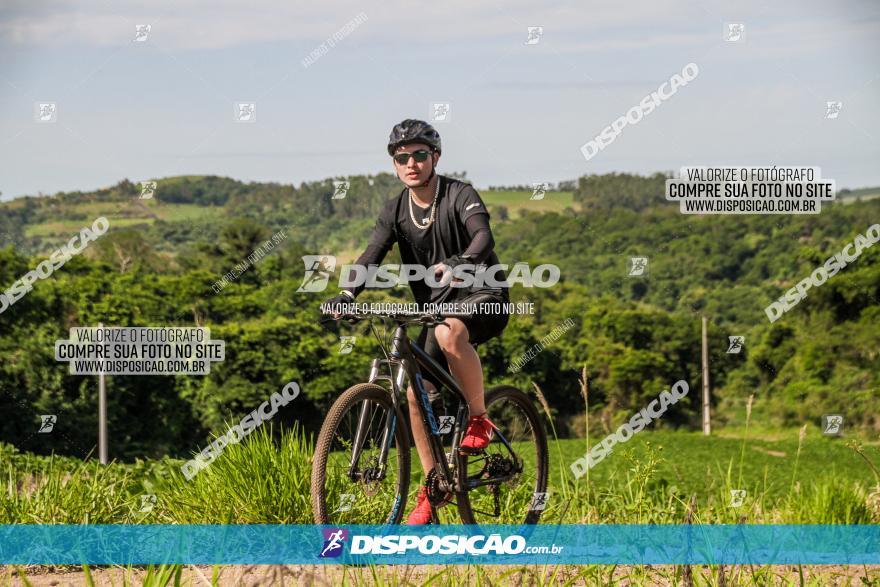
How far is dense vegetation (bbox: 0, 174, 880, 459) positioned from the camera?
42375 millimetres

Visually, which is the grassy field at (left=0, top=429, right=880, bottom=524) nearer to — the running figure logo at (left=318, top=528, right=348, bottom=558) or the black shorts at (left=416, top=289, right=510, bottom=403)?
the running figure logo at (left=318, top=528, right=348, bottom=558)

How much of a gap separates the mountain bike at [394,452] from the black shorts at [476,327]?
0.12 m

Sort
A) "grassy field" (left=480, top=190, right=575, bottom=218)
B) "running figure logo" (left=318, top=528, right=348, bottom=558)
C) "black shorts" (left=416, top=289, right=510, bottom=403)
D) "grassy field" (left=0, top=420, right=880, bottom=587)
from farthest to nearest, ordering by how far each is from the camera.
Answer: "grassy field" (left=480, top=190, right=575, bottom=218)
"black shorts" (left=416, top=289, right=510, bottom=403)
"running figure logo" (left=318, top=528, right=348, bottom=558)
"grassy field" (left=0, top=420, right=880, bottom=587)

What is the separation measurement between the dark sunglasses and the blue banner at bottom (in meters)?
1.87

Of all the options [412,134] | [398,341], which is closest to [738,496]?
[398,341]

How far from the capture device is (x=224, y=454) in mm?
5879

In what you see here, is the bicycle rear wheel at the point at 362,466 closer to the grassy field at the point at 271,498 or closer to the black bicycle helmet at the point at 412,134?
the grassy field at the point at 271,498

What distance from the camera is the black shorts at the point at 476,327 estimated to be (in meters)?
5.84

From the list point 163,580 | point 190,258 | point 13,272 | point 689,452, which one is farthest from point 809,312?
point 163,580

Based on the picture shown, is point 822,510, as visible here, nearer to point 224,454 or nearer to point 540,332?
point 224,454

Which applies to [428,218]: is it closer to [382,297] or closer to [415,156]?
[415,156]

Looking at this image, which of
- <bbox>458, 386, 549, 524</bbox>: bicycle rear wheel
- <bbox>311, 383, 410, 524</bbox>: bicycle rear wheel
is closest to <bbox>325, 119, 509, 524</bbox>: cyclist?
<bbox>311, 383, 410, 524</bbox>: bicycle rear wheel

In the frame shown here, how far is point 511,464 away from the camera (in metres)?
6.52

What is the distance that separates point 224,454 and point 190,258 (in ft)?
188
